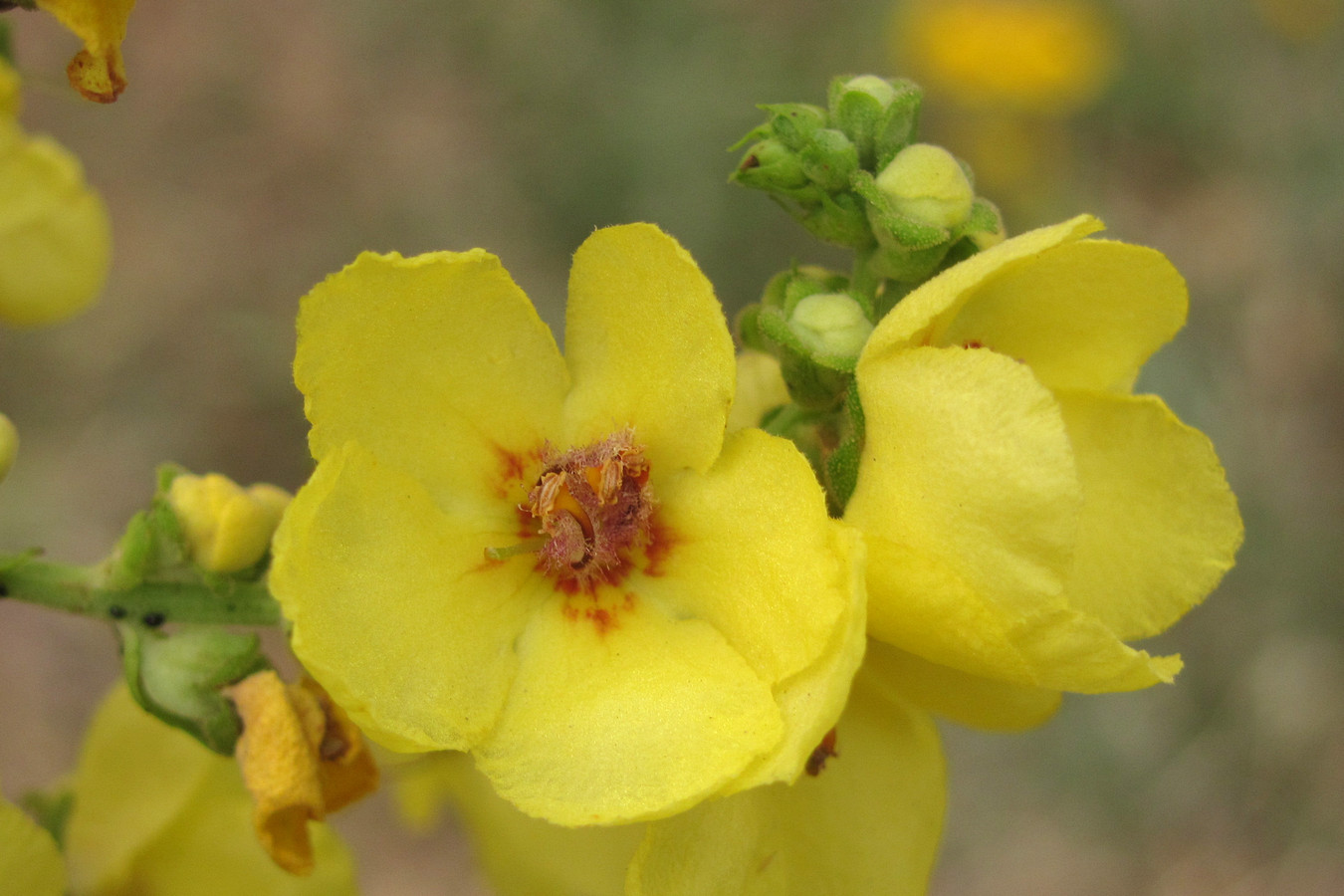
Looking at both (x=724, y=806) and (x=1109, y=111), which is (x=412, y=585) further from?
(x=1109, y=111)

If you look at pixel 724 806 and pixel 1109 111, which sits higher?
pixel 724 806

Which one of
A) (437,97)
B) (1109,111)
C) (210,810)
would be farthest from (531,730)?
(1109,111)

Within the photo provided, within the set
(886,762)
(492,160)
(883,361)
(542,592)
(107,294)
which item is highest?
(883,361)

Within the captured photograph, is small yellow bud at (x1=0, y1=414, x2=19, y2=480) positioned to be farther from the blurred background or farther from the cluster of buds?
the blurred background

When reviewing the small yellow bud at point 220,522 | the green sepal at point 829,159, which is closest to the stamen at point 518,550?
the small yellow bud at point 220,522

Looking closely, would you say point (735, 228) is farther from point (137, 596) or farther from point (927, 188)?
point (137, 596)

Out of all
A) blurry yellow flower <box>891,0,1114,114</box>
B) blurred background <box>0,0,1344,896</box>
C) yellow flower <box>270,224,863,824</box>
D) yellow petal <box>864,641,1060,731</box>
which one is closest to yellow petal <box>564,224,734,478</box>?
yellow flower <box>270,224,863,824</box>

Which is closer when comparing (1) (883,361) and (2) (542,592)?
(1) (883,361)
